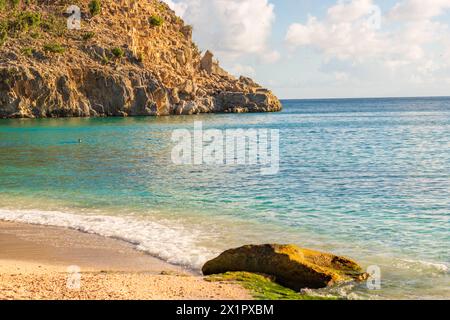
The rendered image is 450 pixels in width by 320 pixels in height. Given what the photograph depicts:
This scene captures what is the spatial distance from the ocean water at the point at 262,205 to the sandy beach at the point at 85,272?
88 cm

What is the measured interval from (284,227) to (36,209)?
9.61 meters

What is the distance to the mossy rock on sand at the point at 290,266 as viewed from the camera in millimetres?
10789

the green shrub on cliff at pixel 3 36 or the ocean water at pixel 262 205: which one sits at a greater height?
the green shrub on cliff at pixel 3 36

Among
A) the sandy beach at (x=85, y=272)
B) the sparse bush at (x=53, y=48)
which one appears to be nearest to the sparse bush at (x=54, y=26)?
the sparse bush at (x=53, y=48)

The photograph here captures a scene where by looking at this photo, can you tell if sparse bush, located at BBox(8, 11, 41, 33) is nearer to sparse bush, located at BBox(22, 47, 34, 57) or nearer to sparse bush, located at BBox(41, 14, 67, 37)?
sparse bush, located at BBox(41, 14, 67, 37)

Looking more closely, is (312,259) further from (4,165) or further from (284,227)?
(4,165)

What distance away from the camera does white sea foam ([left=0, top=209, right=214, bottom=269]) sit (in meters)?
13.7

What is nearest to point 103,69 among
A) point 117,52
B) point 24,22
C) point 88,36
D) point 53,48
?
point 117,52

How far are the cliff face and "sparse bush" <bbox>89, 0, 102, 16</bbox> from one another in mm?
621

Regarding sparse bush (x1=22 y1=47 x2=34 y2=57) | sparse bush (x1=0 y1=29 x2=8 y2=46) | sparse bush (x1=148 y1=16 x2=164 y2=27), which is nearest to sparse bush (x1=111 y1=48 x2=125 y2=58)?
sparse bush (x1=22 y1=47 x2=34 y2=57)

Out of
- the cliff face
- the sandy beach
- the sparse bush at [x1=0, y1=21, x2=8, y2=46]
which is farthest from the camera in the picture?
the sparse bush at [x1=0, y1=21, x2=8, y2=46]

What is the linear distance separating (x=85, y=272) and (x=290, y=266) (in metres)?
4.44

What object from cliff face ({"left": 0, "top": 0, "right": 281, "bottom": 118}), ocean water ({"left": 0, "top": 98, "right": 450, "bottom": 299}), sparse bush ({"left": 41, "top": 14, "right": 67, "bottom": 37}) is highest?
sparse bush ({"left": 41, "top": 14, "right": 67, "bottom": 37})

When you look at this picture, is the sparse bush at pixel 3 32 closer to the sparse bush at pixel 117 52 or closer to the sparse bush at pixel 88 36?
the sparse bush at pixel 88 36
